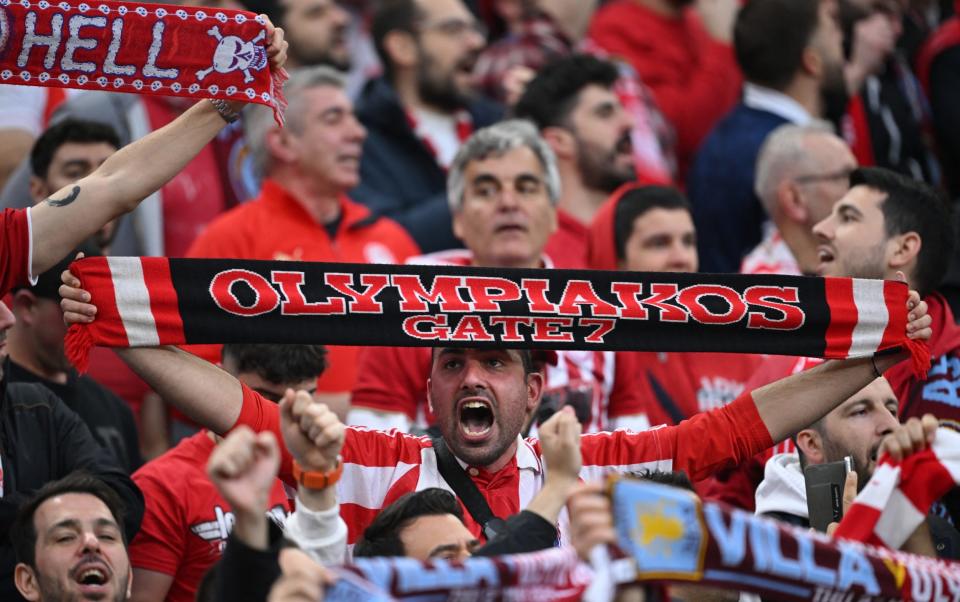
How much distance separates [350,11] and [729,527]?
7.51m

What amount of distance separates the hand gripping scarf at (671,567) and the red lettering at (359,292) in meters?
1.35

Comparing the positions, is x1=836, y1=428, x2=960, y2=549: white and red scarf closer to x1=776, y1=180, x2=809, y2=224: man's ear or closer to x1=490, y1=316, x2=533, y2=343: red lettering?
x1=490, y1=316, x2=533, y2=343: red lettering

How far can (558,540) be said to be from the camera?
18.3 ft

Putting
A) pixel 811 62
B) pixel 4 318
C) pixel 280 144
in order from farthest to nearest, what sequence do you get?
pixel 811 62 → pixel 280 144 → pixel 4 318

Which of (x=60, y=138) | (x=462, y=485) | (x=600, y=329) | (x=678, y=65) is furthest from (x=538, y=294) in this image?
(x=678, y=65)

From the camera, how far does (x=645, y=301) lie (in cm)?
603

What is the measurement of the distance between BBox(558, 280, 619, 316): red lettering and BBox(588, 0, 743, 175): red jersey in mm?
4590

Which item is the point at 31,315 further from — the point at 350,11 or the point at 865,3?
the point at 865,3

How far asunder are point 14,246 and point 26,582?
1088 millimetres

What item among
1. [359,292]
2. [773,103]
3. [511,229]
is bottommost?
[359,292]

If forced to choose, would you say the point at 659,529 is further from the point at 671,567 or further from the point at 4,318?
→ the point at 4,318

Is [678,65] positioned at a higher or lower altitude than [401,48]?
higher

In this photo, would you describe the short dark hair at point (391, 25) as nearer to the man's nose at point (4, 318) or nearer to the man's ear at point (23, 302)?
the man's ear at point (23, 302)

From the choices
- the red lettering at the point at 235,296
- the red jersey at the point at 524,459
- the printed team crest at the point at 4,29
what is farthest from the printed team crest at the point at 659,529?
the printed team crest at the point at 4,29
